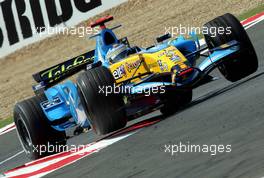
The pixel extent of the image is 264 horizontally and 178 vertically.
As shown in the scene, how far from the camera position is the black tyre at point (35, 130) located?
11.3m

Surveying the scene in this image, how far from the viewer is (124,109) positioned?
10156 mm

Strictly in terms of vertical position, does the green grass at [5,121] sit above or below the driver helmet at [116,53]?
below

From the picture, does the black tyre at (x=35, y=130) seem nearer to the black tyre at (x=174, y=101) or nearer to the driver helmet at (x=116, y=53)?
the driver helmet at (x=116, y=53)

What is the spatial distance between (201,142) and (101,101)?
2.15m

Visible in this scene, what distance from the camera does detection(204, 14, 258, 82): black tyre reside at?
10820mm

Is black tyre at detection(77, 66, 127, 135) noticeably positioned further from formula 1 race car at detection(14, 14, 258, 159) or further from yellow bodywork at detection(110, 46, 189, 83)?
yellow bodywork at detection(110, 46, 189, 83)

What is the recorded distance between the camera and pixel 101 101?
9953 mm

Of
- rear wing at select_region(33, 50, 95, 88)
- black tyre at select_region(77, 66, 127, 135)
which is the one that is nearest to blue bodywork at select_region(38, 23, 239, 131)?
rear wing at select_region(33, 50, 95, 88)

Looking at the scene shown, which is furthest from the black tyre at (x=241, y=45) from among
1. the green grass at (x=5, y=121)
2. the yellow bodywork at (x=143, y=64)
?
the green grass at (x=5, y=121)

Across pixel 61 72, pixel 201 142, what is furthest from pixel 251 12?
pixel 201 142

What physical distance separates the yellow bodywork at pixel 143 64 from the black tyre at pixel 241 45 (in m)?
0.56

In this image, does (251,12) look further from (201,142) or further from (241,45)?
(201,142)

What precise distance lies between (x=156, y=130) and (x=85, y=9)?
13622 mm

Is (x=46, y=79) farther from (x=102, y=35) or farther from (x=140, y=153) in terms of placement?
(x=140, y=153)
